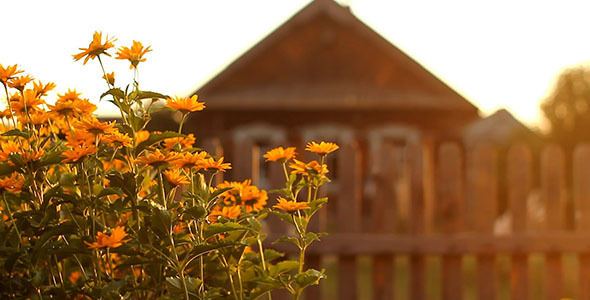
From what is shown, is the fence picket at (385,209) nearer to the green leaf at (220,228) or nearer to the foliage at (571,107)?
the green leaf at (220,228)

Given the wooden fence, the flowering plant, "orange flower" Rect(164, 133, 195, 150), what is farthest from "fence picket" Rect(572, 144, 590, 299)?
"orange flower" Rect(164, 133, 195, 150)

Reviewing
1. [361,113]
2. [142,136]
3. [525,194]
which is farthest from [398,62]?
[142,136]

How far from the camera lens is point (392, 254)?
18.2 ft

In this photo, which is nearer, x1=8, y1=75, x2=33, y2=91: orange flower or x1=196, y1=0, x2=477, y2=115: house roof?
x1=8, y1=75, x2=33, y2=91: orange flower

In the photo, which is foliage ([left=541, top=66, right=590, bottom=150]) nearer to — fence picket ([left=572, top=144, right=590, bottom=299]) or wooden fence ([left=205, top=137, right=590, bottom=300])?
fence picket ([left=572, top=144, right=590, bottom=299])

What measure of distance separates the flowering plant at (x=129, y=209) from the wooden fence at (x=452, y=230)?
11.1 ft

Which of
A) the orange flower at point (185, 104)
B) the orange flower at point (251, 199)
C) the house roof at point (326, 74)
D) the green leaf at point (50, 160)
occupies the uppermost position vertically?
the house roof at point (326, 74)

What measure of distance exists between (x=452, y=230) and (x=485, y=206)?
13.0 inches

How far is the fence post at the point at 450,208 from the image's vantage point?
5609mm

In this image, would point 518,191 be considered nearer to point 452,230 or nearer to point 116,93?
point 452,230

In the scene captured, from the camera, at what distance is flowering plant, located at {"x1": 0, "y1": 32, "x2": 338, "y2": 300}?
1.85 meters

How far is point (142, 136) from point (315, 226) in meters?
3.63

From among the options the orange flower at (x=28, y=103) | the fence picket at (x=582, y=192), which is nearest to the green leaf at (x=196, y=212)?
the orange flower at (x=28, y=103)

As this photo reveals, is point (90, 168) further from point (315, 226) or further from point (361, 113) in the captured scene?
point (361, 113)
